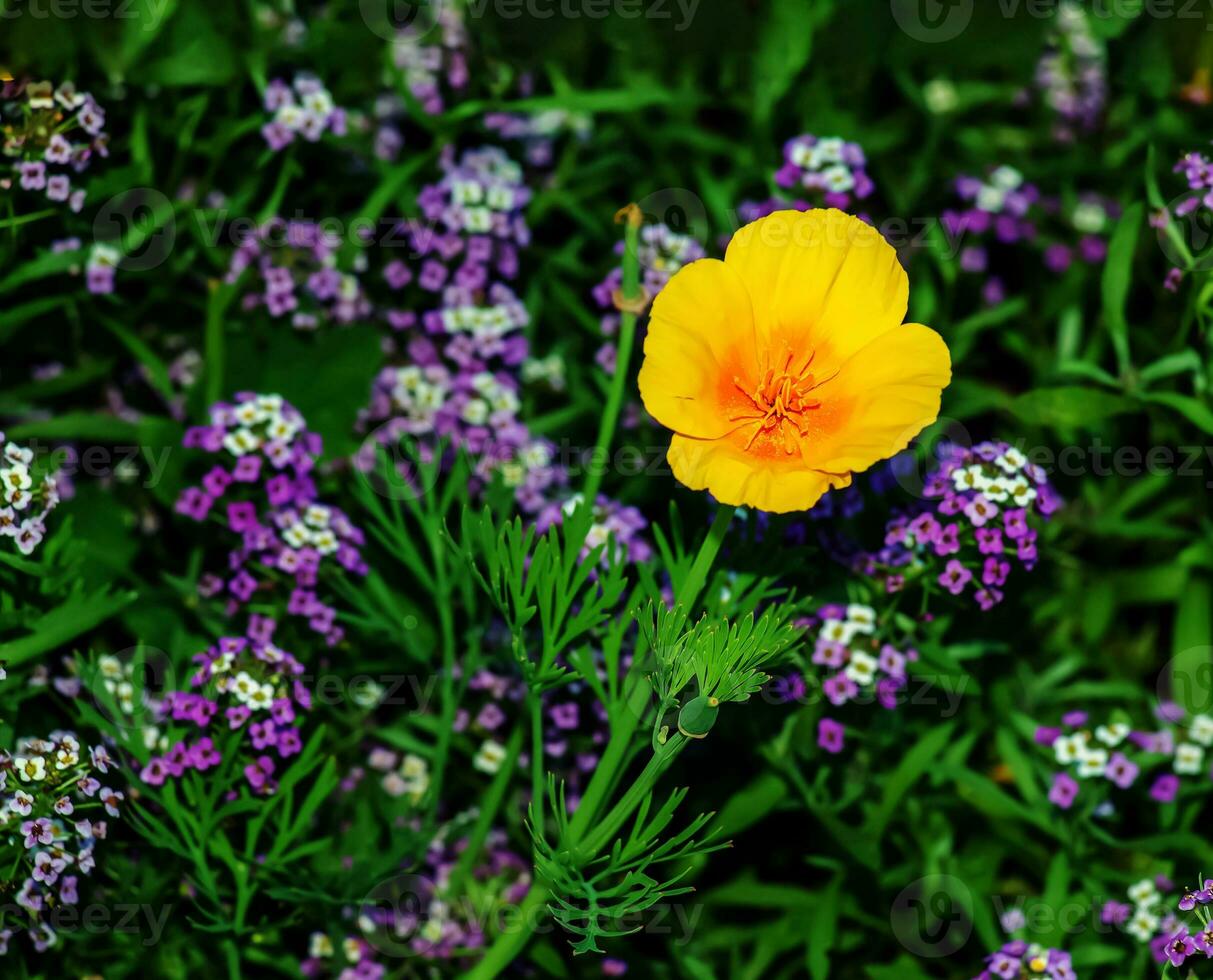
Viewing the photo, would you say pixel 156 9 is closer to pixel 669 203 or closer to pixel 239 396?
pixel 239 396

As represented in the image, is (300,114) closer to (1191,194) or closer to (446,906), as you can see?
(446,906)

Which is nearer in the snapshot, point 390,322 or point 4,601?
point 4,601

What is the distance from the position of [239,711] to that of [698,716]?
0.84 metres

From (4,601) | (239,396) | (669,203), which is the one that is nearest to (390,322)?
(239,396)

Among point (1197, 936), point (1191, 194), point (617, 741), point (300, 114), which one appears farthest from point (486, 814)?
point (1191, 194)

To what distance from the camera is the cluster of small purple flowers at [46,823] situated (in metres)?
2.27

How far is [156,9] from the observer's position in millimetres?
3037

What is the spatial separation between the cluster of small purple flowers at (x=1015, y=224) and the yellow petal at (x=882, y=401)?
121 cm

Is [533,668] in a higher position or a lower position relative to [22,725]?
higher

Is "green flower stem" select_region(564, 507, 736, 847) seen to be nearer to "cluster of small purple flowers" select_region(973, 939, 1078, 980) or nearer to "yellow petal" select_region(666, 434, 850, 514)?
"yellow petal" select_region(666, 434, 850, 514)

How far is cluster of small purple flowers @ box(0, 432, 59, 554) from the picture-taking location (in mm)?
2432

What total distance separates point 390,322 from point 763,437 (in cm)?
123

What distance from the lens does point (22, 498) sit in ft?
7.97

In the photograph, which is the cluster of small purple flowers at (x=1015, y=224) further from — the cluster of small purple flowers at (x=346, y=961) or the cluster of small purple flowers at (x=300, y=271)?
the cluster of small purple flowers at (x=346, y=961)
